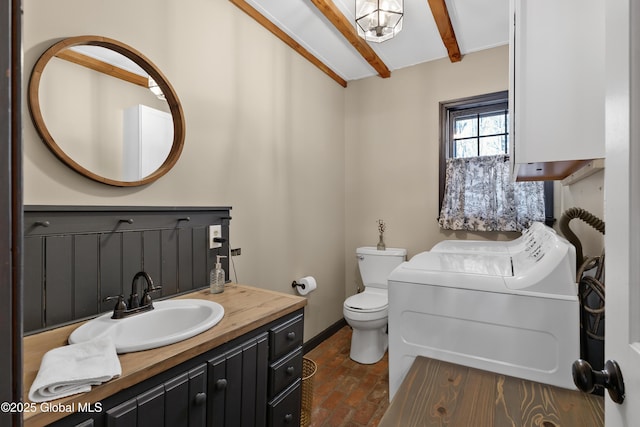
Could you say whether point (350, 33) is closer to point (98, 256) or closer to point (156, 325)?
point (98, 256)

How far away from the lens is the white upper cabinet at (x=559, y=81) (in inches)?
37.9

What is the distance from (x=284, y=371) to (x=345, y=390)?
0.92 m

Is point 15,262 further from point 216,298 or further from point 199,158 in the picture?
point 199,158

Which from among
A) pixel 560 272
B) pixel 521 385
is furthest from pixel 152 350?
pixel 560 272

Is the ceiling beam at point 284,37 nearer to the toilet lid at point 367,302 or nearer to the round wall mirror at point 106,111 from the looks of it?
the round wall mirror at point 106,111

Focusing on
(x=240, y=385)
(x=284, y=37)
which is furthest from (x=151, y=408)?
(x=284, y=37)

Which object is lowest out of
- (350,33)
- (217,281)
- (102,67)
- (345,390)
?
(345,390)

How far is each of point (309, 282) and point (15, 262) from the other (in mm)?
2135

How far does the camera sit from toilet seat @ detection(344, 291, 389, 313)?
7.45 ft

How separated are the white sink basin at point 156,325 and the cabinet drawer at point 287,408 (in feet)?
1.60

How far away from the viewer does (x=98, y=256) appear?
4.00 ft

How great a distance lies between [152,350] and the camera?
0.92 metres

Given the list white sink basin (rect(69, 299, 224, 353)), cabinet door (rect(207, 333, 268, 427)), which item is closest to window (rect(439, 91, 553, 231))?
cabinet door (rect(207, 333, 268, 427))

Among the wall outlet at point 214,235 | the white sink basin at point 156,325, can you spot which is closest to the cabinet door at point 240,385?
the white sink basin at point 156,325
